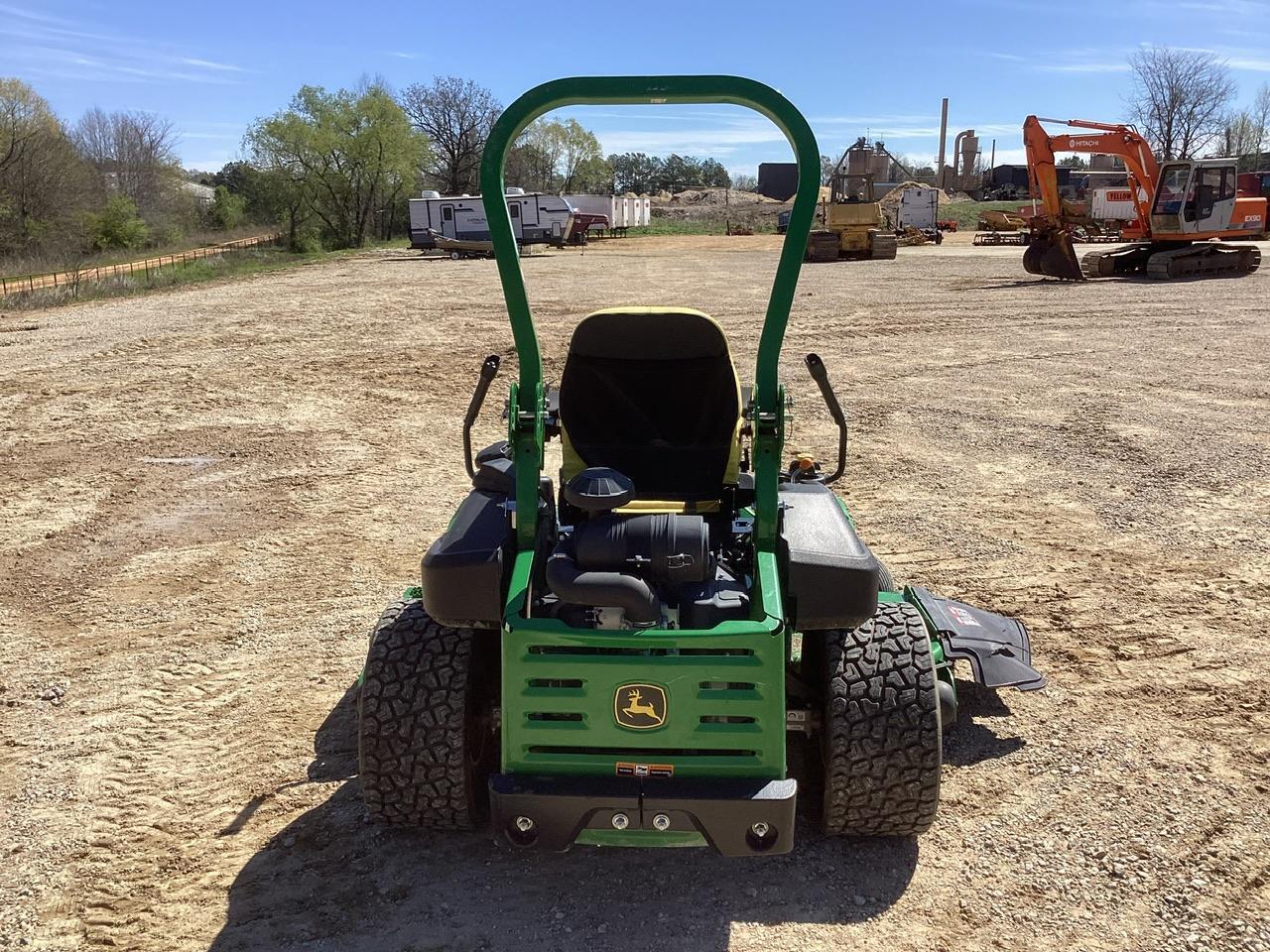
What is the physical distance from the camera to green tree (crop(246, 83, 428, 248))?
51.0 meters

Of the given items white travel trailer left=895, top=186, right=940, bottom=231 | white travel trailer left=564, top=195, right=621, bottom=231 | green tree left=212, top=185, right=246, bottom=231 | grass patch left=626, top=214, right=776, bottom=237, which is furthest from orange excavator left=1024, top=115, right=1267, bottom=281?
green tree left=212, top=185, right=246, bottom=231

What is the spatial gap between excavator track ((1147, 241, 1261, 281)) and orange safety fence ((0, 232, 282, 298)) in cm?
2329

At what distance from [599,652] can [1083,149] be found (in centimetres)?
2336

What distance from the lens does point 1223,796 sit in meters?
3.66

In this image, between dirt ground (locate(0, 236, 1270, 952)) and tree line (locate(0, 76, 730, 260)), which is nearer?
dirt ground (locate(0, 236, 1270, 952))

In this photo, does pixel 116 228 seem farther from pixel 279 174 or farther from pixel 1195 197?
pixel 1195 197

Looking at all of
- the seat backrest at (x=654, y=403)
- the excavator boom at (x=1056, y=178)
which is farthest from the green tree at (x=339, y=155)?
the seat backrest at (x=654, y=403)

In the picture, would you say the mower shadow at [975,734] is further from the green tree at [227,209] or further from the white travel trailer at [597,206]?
the green tree at [227,209]

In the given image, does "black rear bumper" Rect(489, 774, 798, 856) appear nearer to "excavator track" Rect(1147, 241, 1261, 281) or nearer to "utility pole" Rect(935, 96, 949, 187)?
"excavator track" Rect(1147, 241, 1261, 281)

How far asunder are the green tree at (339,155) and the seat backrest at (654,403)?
165ft

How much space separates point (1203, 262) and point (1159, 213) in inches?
55.9

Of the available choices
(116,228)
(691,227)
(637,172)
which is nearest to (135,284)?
(116,228)

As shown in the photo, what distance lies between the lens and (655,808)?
2754 millimetres

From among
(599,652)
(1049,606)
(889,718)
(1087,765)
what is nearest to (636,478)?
(599,652)
